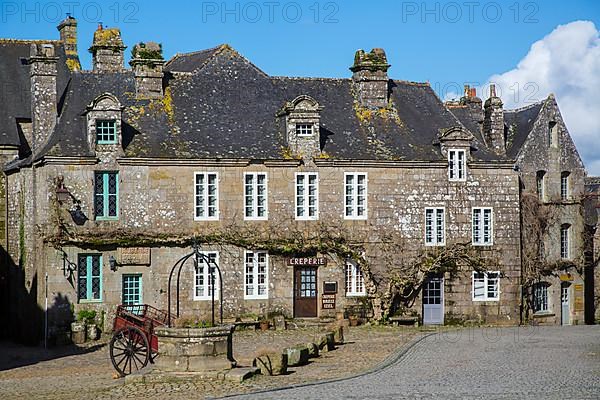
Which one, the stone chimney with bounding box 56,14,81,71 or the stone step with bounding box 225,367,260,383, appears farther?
the stone chimney with bounding box 56,14,81,71

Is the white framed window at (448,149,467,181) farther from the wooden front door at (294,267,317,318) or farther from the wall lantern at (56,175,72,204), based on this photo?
the wall lantern at (56,175,72,204)

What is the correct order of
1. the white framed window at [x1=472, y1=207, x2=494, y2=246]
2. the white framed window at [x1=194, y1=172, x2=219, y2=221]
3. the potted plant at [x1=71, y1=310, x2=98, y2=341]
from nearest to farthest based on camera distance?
1. the potted plant at [x1=71, y1=310, x2=98, y2=341]
2. the white framed window at [x1=194, y1=172, x2=219, y2=221]
3. the white framed window at [x1=472, y1=207, x2=494, y2=246]

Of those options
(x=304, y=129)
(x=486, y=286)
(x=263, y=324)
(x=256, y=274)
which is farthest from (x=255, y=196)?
(x=486, y=286)

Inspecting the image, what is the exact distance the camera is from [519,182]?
43312 mm

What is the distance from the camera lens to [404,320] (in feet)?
130

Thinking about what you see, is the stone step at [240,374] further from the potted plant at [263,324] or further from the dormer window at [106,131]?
the dormer window at [106,131]

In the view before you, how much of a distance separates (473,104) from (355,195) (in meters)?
8.57

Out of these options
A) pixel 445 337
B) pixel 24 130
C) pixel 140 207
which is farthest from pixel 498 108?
pixel 24 130

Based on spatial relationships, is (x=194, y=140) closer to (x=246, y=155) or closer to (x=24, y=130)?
(x=246, y=155)

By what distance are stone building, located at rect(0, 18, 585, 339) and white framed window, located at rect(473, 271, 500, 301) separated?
0.05 metres

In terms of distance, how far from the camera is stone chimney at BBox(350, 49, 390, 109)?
138 ft

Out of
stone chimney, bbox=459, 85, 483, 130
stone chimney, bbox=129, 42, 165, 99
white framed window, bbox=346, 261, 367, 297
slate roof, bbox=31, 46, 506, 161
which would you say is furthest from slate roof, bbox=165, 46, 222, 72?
stone chimney, bbox=459, 85, 483, 130

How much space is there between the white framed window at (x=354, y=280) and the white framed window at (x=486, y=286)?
14.4 ft

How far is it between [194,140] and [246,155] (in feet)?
6.16
